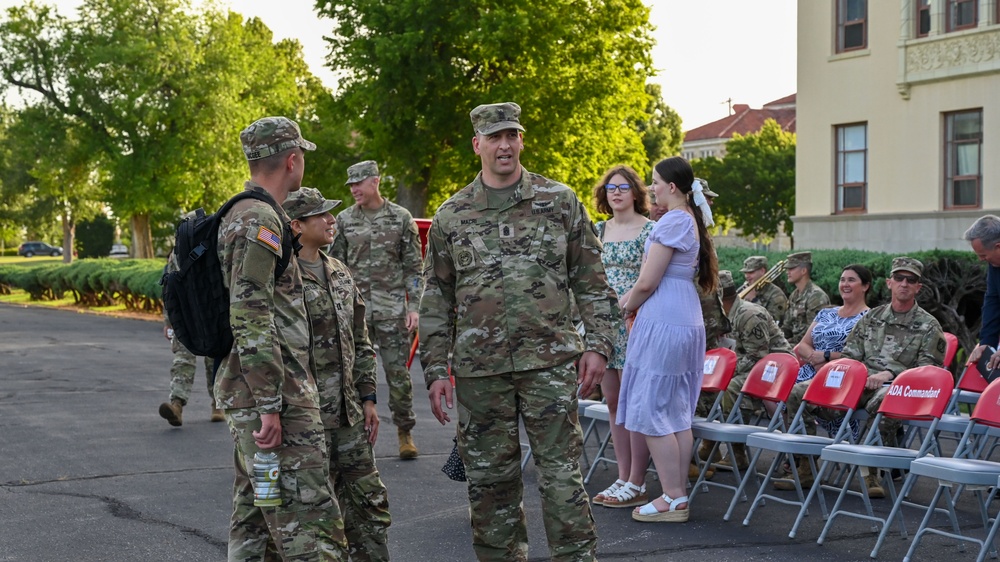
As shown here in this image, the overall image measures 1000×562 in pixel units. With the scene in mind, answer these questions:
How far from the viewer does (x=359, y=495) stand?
16.8 ft

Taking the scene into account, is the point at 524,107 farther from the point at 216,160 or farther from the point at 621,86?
the point at 216,160

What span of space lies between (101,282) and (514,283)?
30.5m

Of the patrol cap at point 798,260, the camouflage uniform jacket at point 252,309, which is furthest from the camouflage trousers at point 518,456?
the patrol cap at point 798,260

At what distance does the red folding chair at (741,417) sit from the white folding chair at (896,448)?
0.55 meters

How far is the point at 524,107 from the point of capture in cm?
3300

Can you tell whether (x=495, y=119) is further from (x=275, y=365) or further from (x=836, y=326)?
(x=836, y=326)

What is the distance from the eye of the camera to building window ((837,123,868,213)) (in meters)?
28.4

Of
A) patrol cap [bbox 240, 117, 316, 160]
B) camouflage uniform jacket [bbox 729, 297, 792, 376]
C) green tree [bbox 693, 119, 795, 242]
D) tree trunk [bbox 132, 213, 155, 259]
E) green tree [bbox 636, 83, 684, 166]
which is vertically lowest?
camouflage uniform jacket [bbox 729, 297, 792, 376]

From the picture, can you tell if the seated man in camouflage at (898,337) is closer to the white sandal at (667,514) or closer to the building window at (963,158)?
the white sandal at (667,514)

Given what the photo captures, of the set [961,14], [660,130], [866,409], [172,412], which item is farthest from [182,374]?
[660,130]

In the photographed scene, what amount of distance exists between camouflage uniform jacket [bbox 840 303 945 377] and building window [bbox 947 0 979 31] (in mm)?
19601

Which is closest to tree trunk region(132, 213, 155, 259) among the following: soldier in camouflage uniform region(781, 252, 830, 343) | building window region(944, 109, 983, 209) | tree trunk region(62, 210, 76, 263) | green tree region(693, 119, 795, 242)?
building window region(944, 109, 983, 209)

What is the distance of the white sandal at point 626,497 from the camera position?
24.3 feet

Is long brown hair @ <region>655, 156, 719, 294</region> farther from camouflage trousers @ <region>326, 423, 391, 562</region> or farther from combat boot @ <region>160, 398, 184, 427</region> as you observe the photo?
combat boot @ <region>160, 398, 184, 427</region>
